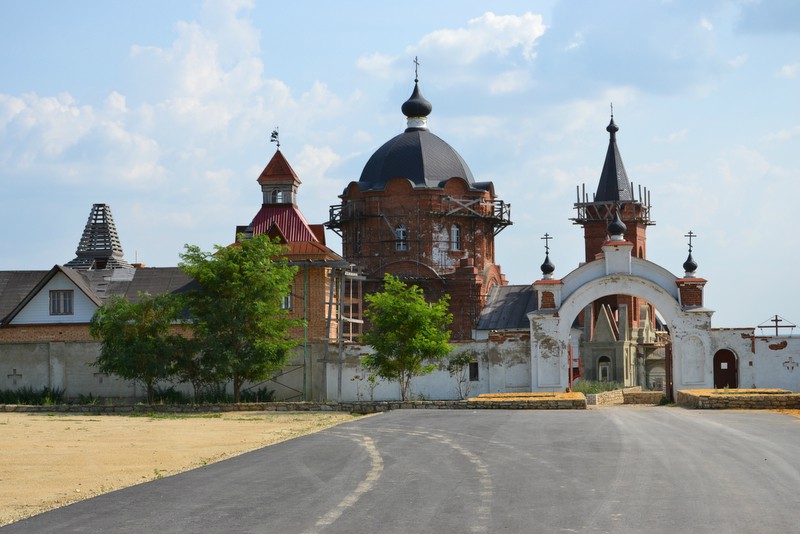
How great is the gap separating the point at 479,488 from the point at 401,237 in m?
42.5

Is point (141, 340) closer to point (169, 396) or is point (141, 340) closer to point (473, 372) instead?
point (169, 396)

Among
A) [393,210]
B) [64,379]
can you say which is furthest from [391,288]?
[393,210]

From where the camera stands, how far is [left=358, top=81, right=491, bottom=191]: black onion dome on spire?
55938 mm

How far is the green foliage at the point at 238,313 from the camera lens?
37.0 metres

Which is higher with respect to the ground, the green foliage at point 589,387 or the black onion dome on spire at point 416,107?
the black onion dome on spire at point 416,107

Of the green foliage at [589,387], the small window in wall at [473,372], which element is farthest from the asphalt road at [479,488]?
the green foliage at [589,387]

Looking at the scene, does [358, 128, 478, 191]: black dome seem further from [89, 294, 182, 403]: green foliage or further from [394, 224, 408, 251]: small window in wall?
[89, 294, 182, 403]: green foliage

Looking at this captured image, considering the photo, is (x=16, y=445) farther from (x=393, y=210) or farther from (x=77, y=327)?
(x=393, y=210)

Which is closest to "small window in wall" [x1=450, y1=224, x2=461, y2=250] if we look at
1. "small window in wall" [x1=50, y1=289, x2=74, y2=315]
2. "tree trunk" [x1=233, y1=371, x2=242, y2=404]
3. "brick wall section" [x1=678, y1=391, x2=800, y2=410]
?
"small window in wall" [x1=50, y1=289, x2=74, y2=315]

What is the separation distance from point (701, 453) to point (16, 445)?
13361 mm

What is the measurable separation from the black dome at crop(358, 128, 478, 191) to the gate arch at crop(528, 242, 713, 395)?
1536 centimetres

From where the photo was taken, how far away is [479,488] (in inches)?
520

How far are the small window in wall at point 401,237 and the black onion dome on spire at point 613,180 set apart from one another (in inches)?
496

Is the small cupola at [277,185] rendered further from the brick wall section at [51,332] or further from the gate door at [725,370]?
the gate door at [725,370]
